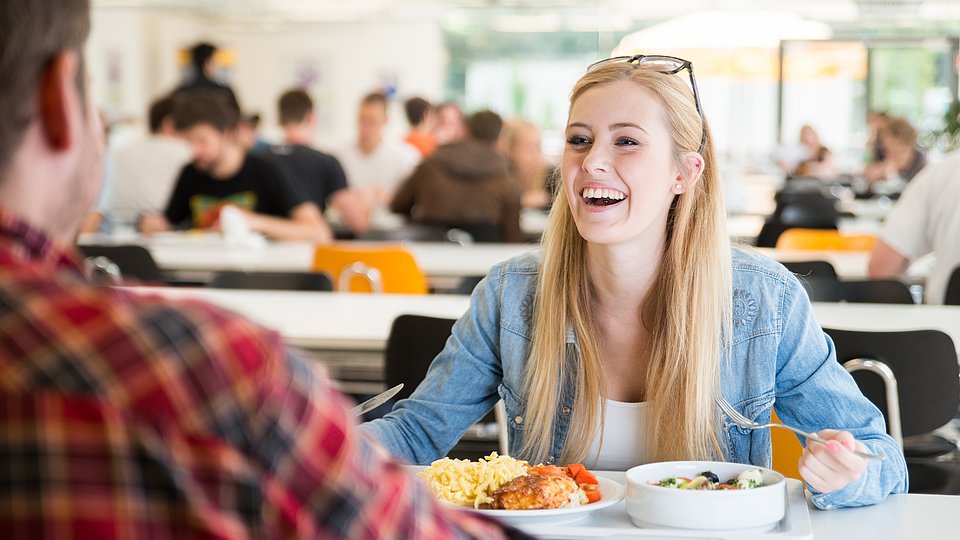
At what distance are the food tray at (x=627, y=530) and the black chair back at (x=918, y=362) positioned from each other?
3.55ft

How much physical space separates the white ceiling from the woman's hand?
45.7 ft

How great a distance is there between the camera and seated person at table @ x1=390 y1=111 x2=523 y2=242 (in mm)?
6711

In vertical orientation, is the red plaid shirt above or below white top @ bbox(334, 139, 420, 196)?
above

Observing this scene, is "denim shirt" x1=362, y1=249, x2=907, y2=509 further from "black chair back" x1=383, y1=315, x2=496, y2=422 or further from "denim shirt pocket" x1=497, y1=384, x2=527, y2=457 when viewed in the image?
"black chair back" x1=383, y1=315, x2=496, y2=422

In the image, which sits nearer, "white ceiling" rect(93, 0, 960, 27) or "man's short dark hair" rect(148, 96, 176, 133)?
"man's short dark hair" rect(148, 96, 176, 133)

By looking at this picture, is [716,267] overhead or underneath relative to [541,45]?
underneath

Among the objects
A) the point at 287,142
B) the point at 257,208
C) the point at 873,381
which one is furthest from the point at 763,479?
the point at 287,142

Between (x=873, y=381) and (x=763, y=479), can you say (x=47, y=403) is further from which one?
(x=873, y=381)

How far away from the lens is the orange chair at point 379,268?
405 centimetres

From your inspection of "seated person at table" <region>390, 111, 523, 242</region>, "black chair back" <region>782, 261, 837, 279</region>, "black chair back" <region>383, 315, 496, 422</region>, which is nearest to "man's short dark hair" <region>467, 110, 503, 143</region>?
"seated person at table" <region>390, 111, 523, 242</region>

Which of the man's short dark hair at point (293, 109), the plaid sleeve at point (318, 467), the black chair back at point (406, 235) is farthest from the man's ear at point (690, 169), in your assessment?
the man's short dark hair at point (293, 109)

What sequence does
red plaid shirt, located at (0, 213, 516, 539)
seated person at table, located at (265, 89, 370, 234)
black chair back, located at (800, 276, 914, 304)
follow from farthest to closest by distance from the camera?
1. seated person at table, located at (265, 89, 370, 234)
2. black chair back, located at (800, 276, 914, 304)
3. red plaid shirt, located at (0, 213, 516, 539)

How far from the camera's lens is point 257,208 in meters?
5.22

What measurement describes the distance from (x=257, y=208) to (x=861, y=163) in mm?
12199
